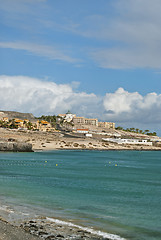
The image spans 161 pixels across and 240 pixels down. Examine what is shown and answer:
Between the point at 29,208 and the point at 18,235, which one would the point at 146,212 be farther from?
the point at 18,235

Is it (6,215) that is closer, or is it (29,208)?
(6,215)

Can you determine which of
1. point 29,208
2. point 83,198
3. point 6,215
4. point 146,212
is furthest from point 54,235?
point 83,198

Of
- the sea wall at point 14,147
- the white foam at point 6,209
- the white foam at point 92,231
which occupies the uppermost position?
the sea wall at point 14,147

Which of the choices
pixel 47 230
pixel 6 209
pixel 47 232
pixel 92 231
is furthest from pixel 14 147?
pixel 47 232

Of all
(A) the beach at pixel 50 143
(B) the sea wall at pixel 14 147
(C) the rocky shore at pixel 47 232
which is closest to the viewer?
(C) the rocky shore at pixel 47 232

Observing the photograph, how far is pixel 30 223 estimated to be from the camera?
20016 mm

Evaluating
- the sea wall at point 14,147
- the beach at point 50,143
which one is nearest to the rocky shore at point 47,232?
the sea wall at point 14,147

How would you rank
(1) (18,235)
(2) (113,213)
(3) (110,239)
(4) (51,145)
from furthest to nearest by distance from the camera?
(4) (51,145)
(2) (113,213)
(3) (110,239)
(1) (18,235)

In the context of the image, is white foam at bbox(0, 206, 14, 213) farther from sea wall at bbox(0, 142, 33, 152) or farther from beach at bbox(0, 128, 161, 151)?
beach at bbox(0, 128, 161, 151)

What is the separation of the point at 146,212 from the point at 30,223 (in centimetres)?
1059

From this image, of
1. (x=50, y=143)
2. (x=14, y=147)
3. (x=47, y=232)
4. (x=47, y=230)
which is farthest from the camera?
(x=50, y=143)

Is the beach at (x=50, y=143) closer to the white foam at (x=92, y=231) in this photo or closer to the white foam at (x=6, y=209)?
the white foam at (x=6, y=209)

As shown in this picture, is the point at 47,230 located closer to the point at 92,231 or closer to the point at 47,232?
the point at 47,232

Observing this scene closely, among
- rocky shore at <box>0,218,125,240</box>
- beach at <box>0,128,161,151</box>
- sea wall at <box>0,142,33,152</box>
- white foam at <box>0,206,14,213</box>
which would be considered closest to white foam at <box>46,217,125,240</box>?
rocky shore at <box>0,218,125,240</box>
